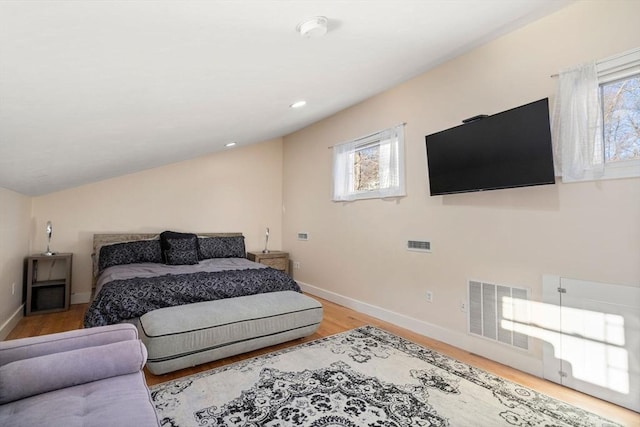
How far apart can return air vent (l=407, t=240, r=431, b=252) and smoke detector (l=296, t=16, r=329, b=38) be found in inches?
92.2

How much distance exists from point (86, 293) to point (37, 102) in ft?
12.5

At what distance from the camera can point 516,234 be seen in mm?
2494

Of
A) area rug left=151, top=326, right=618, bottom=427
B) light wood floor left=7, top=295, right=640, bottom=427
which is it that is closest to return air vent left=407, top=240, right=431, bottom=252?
light wood floor left=7, top=295, right=640, bottom=427

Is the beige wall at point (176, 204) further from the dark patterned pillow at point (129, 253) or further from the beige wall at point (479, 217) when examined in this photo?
the beige wall at point (479, 217)

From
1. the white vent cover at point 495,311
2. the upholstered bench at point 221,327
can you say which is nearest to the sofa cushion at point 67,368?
the upholstered bench at point 221,327

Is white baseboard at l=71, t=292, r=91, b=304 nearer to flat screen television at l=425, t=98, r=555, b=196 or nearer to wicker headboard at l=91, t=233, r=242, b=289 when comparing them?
wicker headboard at l=91, t=233, r=242, b=289

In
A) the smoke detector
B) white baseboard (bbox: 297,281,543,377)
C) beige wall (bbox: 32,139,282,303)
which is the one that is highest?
the smoke detector

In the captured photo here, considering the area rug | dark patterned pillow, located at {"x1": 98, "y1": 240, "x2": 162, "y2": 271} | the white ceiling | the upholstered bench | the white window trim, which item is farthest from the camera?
dark patterned pillow, located at {"x1": 98, "y1": 240, "x2": 162, "y2": 271}

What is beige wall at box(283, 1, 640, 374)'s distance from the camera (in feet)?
6.75

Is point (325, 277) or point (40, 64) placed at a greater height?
point (40, 64)

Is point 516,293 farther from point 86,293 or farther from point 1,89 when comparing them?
point 86,293

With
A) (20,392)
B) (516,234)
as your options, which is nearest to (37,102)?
(20,392)

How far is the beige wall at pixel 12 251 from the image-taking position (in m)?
2.88

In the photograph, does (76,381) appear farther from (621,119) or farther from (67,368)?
(621,119)
